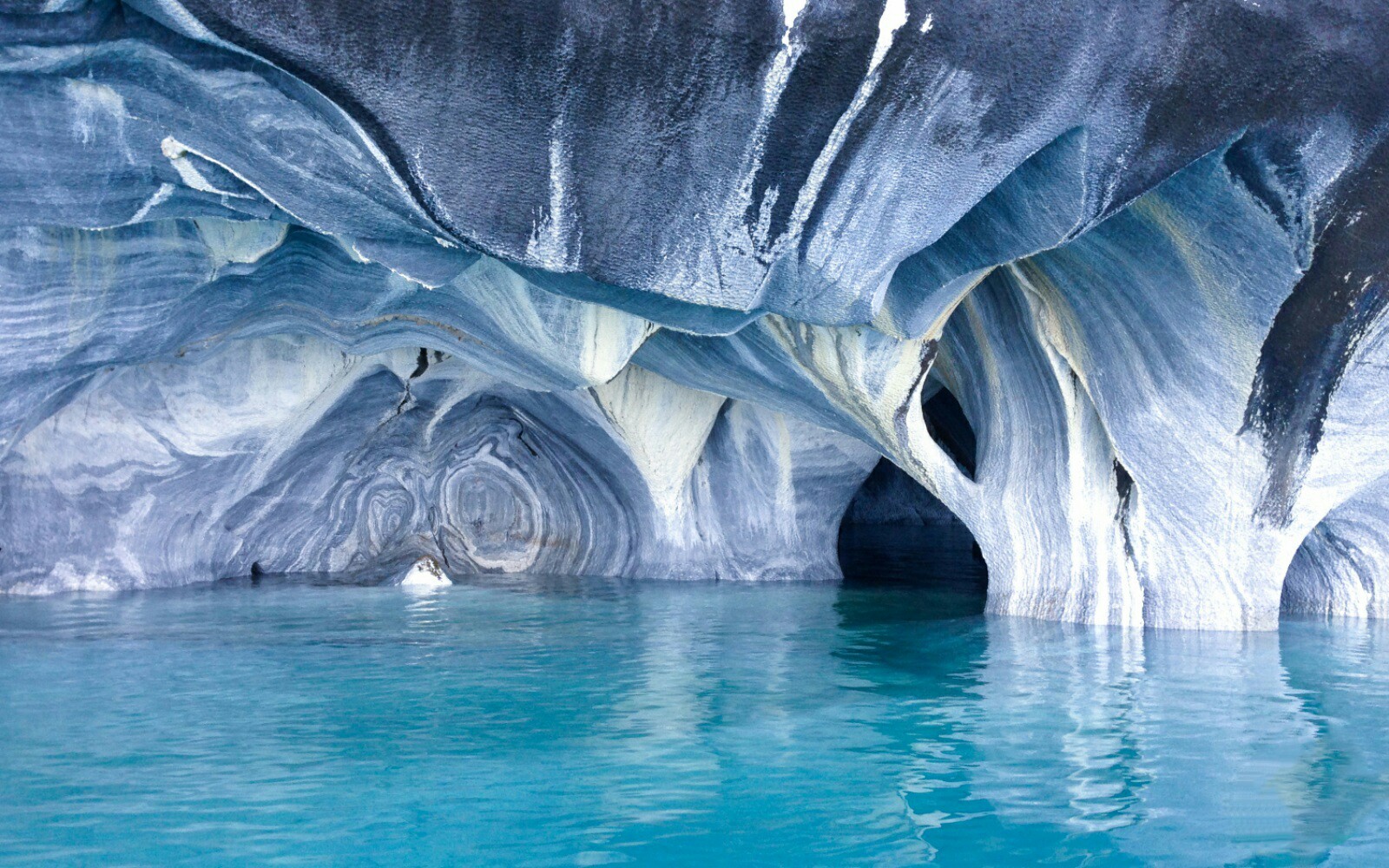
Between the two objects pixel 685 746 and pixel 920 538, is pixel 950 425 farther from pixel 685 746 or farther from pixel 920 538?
pixel 685 746

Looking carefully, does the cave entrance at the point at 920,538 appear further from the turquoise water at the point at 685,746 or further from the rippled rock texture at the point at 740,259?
the turquoise water at the point at 685,746

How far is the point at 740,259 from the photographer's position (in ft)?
16.1

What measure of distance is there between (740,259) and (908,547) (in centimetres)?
1033

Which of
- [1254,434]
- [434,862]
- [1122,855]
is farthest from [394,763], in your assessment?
[1254,434]

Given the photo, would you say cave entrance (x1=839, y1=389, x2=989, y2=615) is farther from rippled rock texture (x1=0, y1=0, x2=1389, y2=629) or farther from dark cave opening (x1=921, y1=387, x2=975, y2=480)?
rippled rock texture (x1=0, y1=0, x2=1389, y2=629)

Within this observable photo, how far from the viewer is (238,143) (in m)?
4.40

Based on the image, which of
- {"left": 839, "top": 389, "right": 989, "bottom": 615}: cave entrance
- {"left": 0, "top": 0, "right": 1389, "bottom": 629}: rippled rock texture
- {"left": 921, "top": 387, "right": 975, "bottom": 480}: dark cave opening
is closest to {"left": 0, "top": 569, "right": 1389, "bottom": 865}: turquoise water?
{"left": 0, "top": 0, "right": 1389, "bottom": 629}: rippled rock texture

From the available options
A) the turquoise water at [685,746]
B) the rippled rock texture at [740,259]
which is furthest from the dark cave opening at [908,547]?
the turquoise water at [685,746]

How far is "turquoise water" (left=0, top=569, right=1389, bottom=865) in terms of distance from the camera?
106 inches

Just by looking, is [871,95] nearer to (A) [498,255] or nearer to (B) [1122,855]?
(A) [498,255]

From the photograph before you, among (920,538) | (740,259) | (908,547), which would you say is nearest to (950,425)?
(908,547)

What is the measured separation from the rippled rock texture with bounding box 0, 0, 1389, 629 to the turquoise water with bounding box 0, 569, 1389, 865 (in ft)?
4.09

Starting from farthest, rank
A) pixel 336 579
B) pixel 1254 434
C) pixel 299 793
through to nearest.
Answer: pixel 336 579 < pixel 1254 434 < pixel 299 793

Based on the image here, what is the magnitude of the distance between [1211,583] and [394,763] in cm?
489
